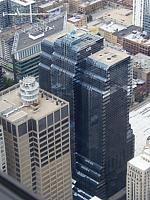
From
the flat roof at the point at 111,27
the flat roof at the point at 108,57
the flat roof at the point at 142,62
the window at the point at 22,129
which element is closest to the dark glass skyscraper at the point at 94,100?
the flat roof at the point at 108,57

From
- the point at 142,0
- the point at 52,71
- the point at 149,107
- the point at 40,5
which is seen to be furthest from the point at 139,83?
the point at 40,5

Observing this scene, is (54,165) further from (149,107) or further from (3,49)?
(3,49)

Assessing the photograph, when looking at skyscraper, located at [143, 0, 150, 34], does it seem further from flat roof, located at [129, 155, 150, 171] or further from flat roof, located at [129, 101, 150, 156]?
flat roof, located at [129, 155, 150, 171]

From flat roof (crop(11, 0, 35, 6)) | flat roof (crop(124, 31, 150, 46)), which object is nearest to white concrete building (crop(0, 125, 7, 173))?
flat roof (crop(124, 31, 150, 46))

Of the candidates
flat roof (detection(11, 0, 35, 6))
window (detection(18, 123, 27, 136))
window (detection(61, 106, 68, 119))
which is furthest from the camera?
flat roof (detection(11, 0, 35, 6))

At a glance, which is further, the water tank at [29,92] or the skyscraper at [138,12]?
the skyscraper at [138,12]

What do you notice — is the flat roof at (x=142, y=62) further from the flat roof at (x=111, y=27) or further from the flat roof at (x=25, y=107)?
the flat roof at (x=25, y=107)

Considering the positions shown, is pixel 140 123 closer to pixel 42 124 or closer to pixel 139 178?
pixel 139 178
